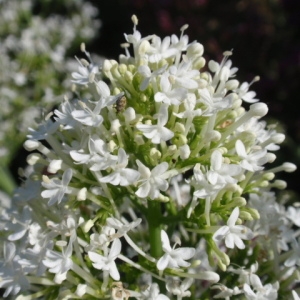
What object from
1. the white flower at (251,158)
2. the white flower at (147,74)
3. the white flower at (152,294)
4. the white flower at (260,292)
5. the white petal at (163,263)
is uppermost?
the white flower at (147,74)

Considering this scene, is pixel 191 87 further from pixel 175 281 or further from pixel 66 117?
pixel 175 281

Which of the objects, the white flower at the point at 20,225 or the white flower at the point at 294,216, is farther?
the white flower at the point at 294,216

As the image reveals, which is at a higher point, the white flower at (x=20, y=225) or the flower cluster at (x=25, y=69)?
A: the flower cluster at (x=25, y=69)

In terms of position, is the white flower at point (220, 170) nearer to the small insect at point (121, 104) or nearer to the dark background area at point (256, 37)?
the small insect at point (121, 104)

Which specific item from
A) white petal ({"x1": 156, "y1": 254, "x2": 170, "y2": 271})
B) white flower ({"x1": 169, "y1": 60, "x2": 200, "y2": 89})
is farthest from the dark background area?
white petal ({"x1": 156, "y1": 254, "x2": 170, "y2": 271})

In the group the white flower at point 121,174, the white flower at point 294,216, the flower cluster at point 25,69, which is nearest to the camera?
the white flower at point 121,174

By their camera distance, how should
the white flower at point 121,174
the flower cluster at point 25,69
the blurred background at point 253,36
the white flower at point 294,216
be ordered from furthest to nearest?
the blurred background at point 253,36, the flower cluster at point 25,69, the white flower at point 294,216, the white flower at point 121,174

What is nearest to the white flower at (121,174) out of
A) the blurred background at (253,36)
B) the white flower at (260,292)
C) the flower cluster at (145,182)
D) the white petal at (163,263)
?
the flower cluster at (145,182)
